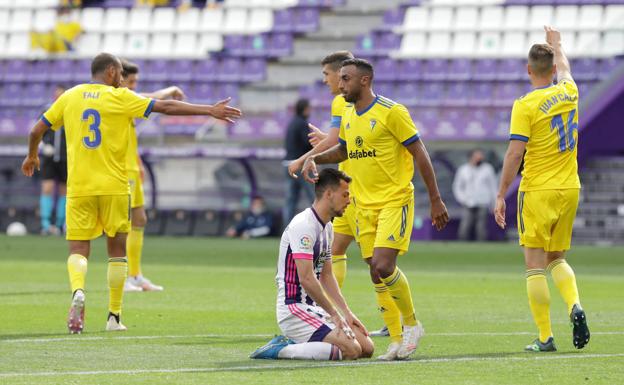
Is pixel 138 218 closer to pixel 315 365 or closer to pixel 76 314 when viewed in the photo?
pixel 76 314

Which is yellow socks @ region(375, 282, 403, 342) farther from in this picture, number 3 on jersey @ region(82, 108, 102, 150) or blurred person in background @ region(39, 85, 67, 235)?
blurred person in background @ region(39, 85, 67, 235)

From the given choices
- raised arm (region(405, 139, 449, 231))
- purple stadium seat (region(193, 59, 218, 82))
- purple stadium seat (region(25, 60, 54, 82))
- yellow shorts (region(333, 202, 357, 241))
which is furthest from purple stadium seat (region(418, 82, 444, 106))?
raised arm (region(405, 139, 449, 231))

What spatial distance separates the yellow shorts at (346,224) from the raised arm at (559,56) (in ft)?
6.49

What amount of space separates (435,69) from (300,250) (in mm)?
23359

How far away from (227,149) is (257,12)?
9.38 metres

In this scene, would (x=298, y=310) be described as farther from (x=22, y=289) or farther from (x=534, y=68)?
(x=22, y=289)

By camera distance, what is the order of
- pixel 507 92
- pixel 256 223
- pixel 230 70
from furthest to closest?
pixel 230 70 < pixel 507 92 < pixel 256 223

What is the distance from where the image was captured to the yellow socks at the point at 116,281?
404 inches

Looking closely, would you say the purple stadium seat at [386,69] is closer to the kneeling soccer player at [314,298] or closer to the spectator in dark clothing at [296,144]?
the spectator in dark clothing at [296,144]

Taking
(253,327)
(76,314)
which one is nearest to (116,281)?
(76,314)

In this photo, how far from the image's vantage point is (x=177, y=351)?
28.9ft

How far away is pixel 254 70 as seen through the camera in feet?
109

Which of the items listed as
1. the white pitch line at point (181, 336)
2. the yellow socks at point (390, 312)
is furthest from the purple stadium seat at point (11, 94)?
the yellow socks at point (390, 312)

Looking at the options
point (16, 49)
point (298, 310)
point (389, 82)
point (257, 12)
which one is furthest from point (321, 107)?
point (298, 310)
